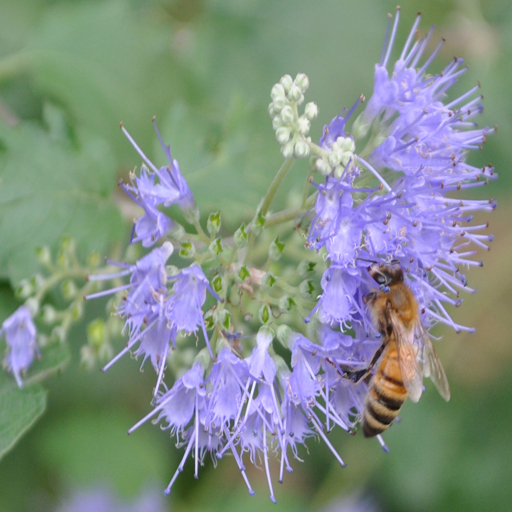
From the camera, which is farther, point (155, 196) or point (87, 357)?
point (87, 357)

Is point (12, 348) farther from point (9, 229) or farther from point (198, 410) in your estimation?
point (198, 410)

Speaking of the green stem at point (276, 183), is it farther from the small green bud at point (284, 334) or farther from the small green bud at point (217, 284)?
the small green bud at point (284, 334)

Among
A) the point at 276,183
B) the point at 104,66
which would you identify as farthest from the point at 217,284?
the point at 104,66

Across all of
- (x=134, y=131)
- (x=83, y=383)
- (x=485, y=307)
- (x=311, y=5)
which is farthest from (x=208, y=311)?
(x=485, y=307)

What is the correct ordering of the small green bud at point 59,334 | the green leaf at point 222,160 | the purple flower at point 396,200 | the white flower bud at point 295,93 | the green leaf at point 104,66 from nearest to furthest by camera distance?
the purple flower at point 396,200 < the white flower bud at point 295,93 < the small green bud at point 59,334 < the green leaf at point 222,160 < the green leaf at point 104,66

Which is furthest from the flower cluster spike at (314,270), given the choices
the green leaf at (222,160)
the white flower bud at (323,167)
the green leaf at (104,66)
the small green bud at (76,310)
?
the green leaf at (104,66)

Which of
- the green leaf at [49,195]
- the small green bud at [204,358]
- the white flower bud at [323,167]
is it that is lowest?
the green leaf at [49,195]

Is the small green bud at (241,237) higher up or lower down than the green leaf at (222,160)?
higher up

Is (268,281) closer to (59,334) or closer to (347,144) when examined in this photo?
(347,144)
